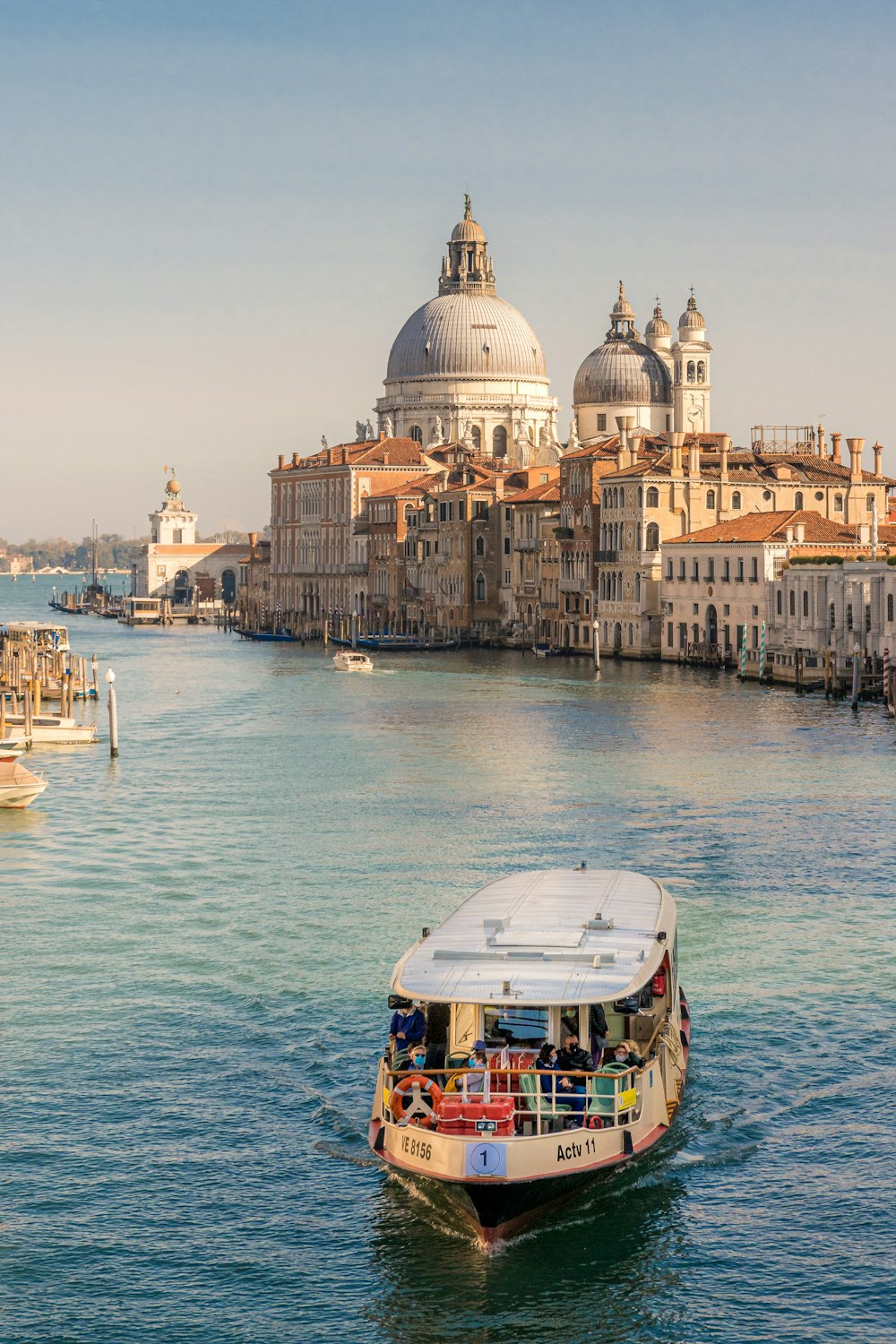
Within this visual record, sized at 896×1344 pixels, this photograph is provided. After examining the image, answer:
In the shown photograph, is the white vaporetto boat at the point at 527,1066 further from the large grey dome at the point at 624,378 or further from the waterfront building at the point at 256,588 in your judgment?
the waterfront building at the point at 256,588

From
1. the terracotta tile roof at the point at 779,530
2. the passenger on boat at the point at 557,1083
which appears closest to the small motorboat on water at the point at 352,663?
the terracotta tile roof at the point at 779,530

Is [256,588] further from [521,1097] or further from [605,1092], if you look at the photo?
[521,1097]

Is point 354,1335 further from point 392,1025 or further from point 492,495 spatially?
point 492,495

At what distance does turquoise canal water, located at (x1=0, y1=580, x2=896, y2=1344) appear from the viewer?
13.3m

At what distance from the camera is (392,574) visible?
109 meters

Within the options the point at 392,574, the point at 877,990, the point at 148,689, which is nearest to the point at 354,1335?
the point at 877,990

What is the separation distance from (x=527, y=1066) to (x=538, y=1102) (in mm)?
492

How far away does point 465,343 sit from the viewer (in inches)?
5177

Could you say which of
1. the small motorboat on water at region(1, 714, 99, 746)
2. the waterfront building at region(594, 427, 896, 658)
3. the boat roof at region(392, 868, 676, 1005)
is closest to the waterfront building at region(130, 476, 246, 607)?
the waterfront building at region(594, 427, 896, 658)

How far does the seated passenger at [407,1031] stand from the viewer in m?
15.1

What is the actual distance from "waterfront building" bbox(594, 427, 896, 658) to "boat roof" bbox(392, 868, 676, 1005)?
59927 mm

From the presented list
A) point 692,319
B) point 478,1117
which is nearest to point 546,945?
point 478,1117

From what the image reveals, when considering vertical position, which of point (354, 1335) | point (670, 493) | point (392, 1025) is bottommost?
point (354, 1335)

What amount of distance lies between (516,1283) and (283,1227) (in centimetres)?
190
